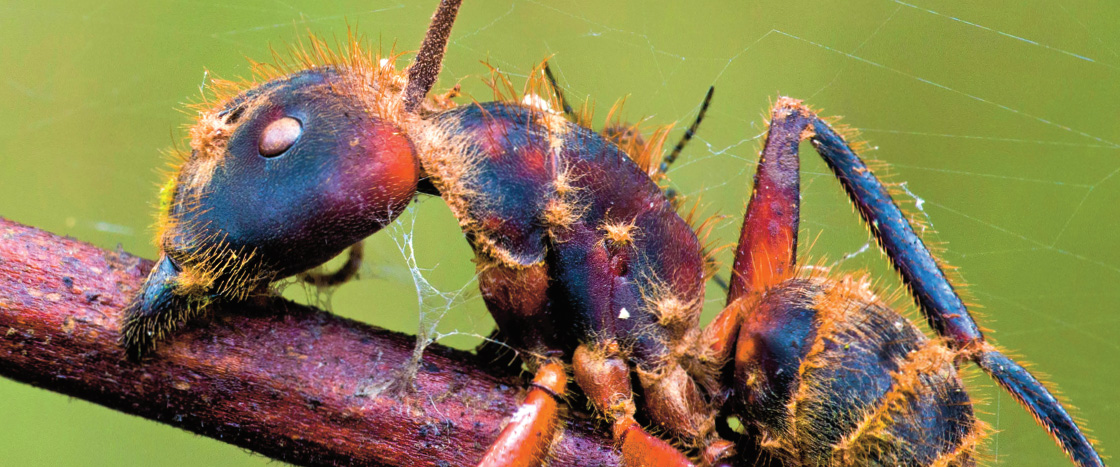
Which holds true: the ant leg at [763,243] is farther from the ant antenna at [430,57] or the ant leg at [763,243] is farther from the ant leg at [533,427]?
the ant antenna at [430,57]

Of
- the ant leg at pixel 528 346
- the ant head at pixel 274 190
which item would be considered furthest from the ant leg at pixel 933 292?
the ant head at pixel 274 190

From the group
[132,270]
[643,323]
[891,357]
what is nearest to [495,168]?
[643,323]

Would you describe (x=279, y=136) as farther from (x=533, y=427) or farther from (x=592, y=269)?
(x=533, y=427)

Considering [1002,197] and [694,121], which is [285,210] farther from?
[1002,197]

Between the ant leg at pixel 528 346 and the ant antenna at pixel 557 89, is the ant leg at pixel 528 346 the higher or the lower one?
the lower one

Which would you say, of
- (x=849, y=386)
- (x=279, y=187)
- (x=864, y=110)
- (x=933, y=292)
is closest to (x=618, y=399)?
(x=849, y=386)

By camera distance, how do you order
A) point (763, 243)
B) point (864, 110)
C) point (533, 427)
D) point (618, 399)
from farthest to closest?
1. point (864, 110)
2. point (763, 243)
3. point (618, 399)
4. point (533, 427)
